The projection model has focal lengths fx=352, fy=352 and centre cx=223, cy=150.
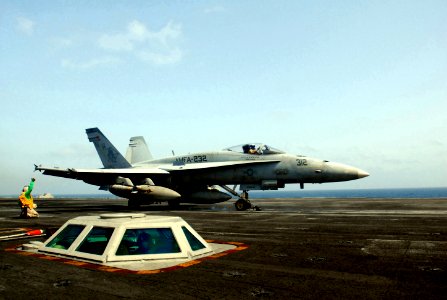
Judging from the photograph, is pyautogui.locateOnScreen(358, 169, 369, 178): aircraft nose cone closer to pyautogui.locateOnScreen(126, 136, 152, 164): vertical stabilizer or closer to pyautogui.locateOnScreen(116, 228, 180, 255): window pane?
pyautogui.locateOnScreen(116, 228, 180, 255): window pane

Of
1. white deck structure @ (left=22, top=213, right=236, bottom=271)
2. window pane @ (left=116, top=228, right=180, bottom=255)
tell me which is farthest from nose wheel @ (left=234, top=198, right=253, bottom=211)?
window pane @ (left=116, top=228, right=180, bottom=255)

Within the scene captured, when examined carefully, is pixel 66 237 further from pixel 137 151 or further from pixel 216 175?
pixel 137 151

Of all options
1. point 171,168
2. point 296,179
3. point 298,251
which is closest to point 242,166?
point 296,179

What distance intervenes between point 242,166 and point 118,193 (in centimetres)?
936

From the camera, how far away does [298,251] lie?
27.6 feet

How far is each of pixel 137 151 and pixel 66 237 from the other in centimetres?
2913

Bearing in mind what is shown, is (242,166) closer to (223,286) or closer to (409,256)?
(409,256)

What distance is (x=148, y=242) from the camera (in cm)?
734

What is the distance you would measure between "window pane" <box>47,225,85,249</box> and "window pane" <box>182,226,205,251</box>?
2.26m

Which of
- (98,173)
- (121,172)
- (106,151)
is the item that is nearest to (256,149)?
(121,172)

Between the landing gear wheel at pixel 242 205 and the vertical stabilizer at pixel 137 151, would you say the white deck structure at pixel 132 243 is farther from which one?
the vertical stabilizer at pixel 137 151

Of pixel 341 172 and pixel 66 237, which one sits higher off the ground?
pixel 341 172

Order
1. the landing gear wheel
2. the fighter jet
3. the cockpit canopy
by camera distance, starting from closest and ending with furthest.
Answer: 1. the fighter jet
2. the landing gear wheel
3. the cockpit canopy

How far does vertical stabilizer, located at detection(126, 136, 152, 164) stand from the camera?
3641 cm
